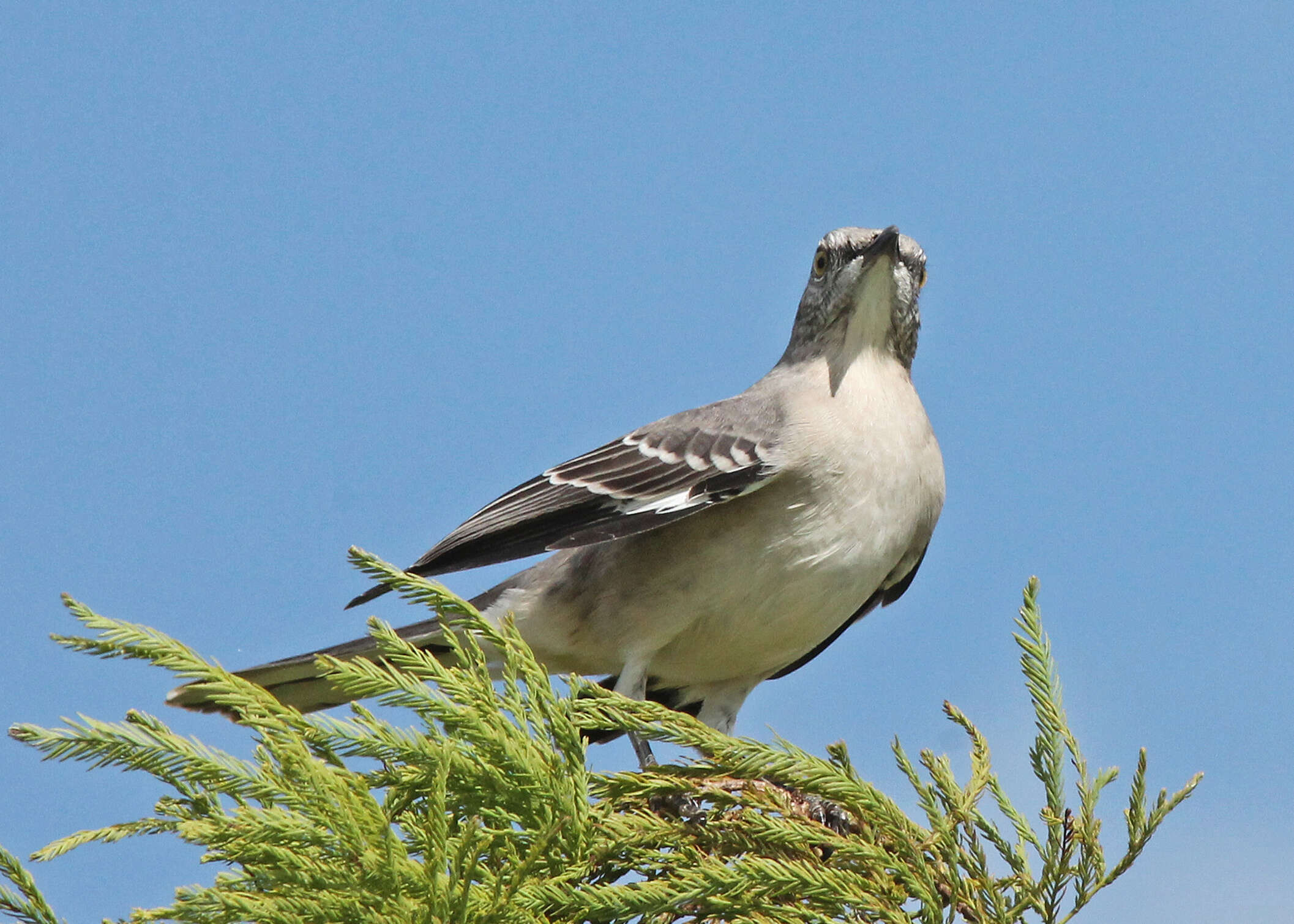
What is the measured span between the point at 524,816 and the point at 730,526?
2586mm

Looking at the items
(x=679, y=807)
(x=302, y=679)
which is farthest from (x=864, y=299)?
(x=302, y=679)

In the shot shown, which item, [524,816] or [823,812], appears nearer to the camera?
[524,816]

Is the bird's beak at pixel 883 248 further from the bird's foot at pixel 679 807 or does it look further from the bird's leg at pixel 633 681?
the bird's foot at pixel 679 807

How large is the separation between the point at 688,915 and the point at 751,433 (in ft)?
8.43

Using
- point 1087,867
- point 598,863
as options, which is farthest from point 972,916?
point 598,863

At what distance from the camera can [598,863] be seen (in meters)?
3.12

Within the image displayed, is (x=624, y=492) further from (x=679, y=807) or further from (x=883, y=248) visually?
(x=679, y=807)

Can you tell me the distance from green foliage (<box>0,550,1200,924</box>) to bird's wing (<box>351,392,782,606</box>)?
1.72 m

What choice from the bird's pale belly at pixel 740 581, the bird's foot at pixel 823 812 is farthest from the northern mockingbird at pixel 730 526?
A: the bird's foot at pixel 823 812

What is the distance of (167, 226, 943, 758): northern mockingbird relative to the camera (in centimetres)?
518

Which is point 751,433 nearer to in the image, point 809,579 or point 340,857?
point 809,579

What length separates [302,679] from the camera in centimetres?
539

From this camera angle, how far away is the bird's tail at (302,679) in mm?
5250

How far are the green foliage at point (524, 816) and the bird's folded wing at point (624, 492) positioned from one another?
1.72 metres
